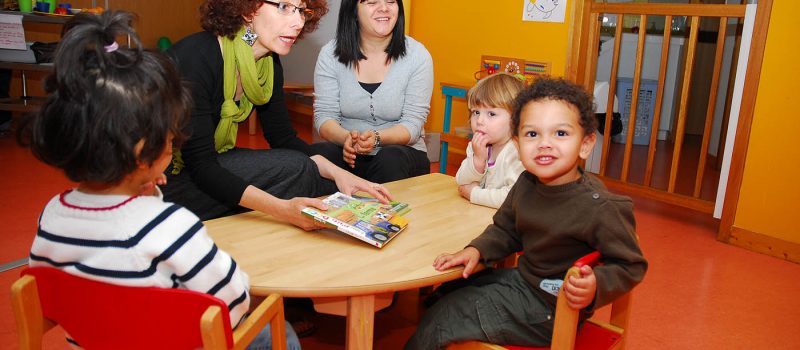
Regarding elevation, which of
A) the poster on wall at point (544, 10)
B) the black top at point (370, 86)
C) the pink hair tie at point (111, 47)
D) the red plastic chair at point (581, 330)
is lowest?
the red plastic chair at point (581, 330)

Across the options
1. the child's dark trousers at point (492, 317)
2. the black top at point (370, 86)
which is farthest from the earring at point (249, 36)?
the child's dark trousers at point (492, 317)

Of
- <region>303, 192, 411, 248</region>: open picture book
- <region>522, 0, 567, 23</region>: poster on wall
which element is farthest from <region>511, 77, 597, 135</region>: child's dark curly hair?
<region>522, 0, 567, 23</region>: poster on wall

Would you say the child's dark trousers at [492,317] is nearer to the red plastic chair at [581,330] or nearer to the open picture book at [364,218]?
the red plastic chair at [581,330]

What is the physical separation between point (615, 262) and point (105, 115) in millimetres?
1006

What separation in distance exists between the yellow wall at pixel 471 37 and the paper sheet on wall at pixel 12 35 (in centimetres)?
278

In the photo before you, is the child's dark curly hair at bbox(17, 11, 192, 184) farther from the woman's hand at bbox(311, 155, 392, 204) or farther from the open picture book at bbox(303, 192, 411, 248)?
the woman's hand at bbox(311, 155, 392, 204)

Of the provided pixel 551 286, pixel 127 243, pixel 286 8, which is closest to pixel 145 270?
pixel 127 243

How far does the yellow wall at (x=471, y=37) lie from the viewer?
13.6ft

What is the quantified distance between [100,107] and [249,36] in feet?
3.62

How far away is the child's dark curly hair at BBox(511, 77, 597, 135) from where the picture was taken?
4.83 feet

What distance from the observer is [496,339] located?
1473mm

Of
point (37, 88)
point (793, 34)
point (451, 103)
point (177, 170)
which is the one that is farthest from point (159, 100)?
point (37, 88)

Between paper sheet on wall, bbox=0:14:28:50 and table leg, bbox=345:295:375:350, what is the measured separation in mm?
4227

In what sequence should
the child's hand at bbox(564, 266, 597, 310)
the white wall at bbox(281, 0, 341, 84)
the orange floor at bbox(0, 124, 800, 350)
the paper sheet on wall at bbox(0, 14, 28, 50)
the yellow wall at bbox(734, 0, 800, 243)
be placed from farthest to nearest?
the white wall at bbox(281, 0, 341, 84) < the paper sheet on wall at bbox(0, 14, 28, 50) < the yellow wall at bbox(734, 0, 800, 243) < the orange floor at bbox(0, 124, 800, 350) < the child's hand at bbox(564, 266, 597, 310)
